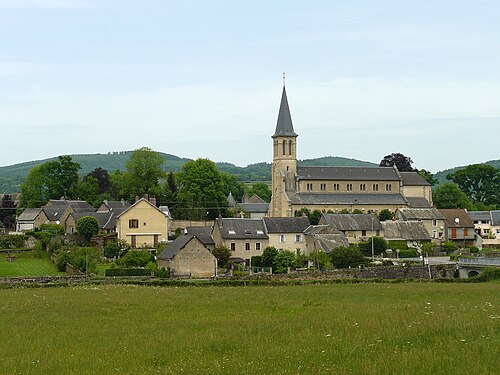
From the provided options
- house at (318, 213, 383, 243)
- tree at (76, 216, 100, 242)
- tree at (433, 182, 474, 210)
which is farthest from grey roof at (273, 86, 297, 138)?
tree at (76, 216, 100, 242)

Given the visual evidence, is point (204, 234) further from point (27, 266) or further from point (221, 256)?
point (27, 266)

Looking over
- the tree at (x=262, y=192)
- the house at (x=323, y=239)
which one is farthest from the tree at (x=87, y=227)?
the tree at (x=262, y=192)

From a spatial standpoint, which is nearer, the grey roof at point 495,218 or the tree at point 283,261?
the tree at point 283,261

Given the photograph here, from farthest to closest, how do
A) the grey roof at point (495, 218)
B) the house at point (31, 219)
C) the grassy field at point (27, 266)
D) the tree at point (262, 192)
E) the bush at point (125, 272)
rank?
the tree at point (262, 192) → the grey roof at point (495, 218) → the house at point (31, 219) → the grassy field at point (27, 266) → the bush at point (125, 272)

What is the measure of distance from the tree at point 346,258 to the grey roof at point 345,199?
33.1 m

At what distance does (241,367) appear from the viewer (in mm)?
15898

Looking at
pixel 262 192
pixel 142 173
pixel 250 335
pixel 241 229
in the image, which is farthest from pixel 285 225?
pixel 262 192

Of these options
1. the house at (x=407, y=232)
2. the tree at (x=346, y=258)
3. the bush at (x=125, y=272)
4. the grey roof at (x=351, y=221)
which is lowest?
the bush at (x=125, y=272)

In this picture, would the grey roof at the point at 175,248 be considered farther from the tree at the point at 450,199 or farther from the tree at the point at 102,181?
the tree at the point at 102,181

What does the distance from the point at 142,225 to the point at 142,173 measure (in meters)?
32.9

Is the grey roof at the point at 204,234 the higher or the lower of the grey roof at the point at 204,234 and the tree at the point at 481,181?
the lower

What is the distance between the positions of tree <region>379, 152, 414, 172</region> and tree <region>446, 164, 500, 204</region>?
365 inches

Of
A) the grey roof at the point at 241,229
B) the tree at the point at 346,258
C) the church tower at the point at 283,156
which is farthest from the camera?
the church tower at the point at 283,156

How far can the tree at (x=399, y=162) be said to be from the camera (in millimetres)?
118938
